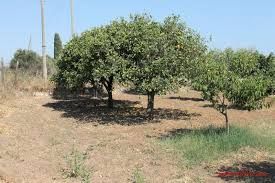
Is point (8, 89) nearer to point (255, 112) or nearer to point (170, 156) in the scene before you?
point (255, 112)

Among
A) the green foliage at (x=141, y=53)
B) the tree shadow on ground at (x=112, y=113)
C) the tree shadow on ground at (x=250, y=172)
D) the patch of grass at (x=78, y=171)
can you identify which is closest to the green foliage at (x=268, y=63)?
the tree shadow on ground at (x=112, y=113)

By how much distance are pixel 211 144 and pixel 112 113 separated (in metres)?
8.34

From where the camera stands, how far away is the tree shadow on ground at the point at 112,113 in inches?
708

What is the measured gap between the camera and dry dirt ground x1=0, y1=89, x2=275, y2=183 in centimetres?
985

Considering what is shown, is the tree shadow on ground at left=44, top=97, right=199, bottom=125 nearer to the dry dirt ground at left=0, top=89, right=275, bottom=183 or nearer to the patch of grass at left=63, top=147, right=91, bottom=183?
the dry dirt ground at left=0, top=89, right=275, bottom=183

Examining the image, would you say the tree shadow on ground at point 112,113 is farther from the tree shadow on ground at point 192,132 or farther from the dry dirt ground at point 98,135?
the tree shadow on ground at point 192,132

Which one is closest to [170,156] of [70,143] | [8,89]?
[70,143]

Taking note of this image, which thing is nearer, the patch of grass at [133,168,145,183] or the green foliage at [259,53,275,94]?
the patch of grass at [133,168,145,183]

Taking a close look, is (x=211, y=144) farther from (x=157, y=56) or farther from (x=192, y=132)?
(x=157, y=56)


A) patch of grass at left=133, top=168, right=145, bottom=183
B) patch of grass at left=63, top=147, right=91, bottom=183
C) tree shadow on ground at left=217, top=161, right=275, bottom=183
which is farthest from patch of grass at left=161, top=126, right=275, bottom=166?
patch of grass at left=63, top=147, right=91, bottom=183

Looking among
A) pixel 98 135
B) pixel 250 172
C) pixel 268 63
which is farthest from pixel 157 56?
pixel 268 63

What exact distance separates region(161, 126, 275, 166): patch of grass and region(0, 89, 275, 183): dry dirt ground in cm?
37

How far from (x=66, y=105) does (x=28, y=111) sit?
9.31 ft

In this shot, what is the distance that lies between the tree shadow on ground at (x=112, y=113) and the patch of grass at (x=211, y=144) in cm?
446
